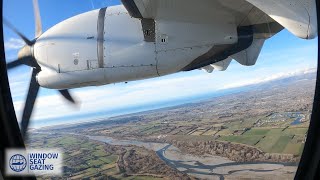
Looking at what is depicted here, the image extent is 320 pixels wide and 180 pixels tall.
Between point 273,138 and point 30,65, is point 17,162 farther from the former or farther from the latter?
point 273,138

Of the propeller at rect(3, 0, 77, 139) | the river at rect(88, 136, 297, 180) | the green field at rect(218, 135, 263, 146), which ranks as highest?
the propeller at rect(3, 0, 77, 139)

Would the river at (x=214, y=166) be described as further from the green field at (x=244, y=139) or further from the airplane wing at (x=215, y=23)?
the airplane wing at (x=215, y=23)

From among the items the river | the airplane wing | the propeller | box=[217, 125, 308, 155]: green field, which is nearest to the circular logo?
the propeller

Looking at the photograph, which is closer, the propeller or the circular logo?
the circular logo

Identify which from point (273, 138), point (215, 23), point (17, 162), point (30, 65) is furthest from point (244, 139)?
point (30, 65)

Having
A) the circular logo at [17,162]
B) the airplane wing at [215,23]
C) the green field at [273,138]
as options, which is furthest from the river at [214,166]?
the circular logo at [17,162]

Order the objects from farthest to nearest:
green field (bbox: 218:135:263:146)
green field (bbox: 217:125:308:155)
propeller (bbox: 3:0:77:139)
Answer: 1. propeller (bbox: 3:0:77:139)
2. green field (bbox: 218:135:263:146)
3. green field (bbox: 217:125:308:155)

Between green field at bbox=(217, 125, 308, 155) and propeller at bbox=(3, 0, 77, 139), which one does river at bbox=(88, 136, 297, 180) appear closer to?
green field at bbox=(217, 125, 308, 155)
